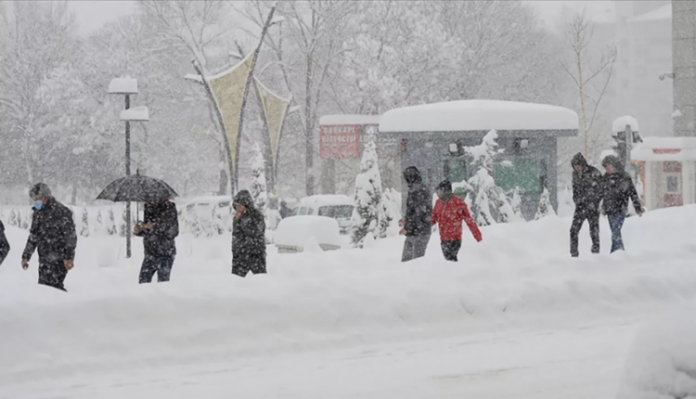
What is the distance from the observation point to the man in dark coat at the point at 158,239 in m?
11.6

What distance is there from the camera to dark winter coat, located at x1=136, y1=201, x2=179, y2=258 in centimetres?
1159

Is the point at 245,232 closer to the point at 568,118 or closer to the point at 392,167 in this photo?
the point at 568,118

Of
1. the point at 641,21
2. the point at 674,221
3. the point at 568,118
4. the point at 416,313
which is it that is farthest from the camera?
the point at 641,21

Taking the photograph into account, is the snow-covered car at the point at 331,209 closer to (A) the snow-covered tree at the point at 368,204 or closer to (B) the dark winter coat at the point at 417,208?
(A) the snow-covered tree at the point at 368,204

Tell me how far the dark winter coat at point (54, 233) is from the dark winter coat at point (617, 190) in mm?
7319

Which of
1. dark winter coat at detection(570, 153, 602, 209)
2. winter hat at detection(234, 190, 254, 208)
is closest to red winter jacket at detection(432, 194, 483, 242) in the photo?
dark winter coat at detection(570, 153, 602, 209)

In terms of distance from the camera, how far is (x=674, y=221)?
17.7m

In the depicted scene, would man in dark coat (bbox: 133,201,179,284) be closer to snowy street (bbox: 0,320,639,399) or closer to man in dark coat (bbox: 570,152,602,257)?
snowy street (bbox: 0,320,639,399)

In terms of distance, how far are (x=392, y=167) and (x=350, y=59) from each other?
564cm

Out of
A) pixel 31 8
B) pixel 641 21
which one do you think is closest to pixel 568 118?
pixel 31 8

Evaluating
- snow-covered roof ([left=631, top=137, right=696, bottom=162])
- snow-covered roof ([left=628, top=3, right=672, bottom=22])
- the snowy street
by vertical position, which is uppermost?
snow-covered roof ([left=628, top=3, right=672, bottom=22])

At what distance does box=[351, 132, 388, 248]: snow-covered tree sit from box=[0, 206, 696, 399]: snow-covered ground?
Result: 959 centimetres

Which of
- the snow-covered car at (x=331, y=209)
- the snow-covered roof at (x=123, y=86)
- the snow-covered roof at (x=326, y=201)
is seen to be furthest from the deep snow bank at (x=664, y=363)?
the snow-covered roof at (x=326, y=201)

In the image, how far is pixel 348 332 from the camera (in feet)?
30.7
